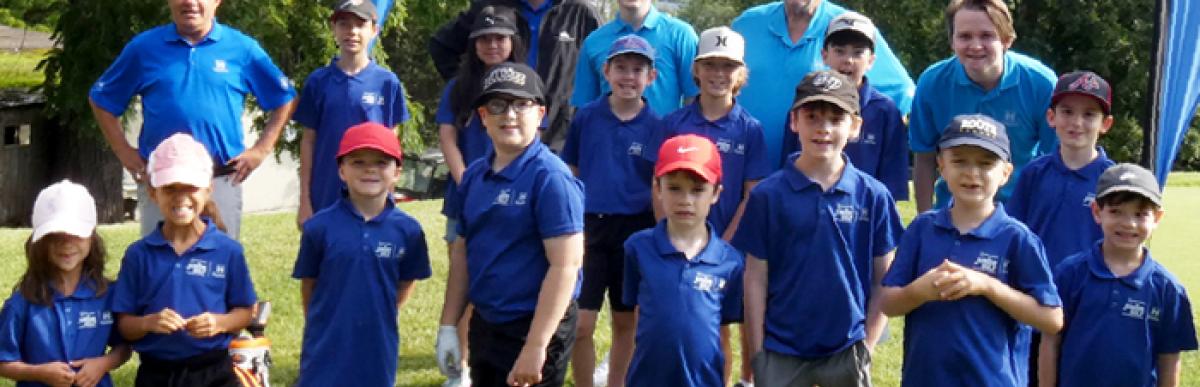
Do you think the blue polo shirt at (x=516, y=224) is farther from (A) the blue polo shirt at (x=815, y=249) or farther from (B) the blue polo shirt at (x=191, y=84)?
(B) the blue polo shirt at (x=191, y=84)

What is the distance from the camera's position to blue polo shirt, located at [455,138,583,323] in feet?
17.3

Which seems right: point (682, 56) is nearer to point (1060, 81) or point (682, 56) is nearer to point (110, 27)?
point (1060, 81)

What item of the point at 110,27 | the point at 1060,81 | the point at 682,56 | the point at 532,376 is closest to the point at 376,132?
the point at 532,376

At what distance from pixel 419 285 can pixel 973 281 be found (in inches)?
231

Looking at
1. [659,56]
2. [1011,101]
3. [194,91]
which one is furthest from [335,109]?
[1011,101]

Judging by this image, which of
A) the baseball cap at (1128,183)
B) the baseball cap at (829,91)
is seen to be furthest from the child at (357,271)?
the baseball cap at (1128,183)

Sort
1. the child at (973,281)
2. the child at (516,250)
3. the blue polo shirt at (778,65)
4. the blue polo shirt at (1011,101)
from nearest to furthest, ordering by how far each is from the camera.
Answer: the child at (973,281), the child at (516,250), the blue polo shirt at (1011,101), the blue polo shirt at (778,65)

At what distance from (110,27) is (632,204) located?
50.6 feet

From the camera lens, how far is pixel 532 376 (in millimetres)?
5234

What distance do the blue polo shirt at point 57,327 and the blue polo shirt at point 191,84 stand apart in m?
1.27

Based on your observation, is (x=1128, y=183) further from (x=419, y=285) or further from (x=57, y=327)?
(x=419, y=285)

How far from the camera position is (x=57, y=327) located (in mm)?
5590

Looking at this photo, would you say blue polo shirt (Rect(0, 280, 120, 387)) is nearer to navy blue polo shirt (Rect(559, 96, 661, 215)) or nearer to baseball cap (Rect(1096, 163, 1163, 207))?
navy blue polo shirt (Rect(559, 96, 661, 215))

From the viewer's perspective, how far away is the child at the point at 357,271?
220 inches
